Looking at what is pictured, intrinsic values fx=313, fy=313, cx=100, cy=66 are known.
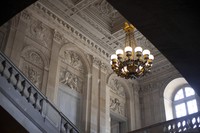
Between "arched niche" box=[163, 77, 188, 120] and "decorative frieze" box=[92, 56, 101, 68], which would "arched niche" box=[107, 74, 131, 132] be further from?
"arched niche" box=[163, 77, 188, 120]

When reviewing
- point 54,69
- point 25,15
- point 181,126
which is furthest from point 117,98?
point 25,15

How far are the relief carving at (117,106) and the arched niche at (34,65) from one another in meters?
3.68

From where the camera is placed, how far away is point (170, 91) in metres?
14.9

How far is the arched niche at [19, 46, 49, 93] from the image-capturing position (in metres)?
10.6

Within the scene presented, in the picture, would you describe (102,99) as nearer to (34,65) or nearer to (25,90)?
(34,65)

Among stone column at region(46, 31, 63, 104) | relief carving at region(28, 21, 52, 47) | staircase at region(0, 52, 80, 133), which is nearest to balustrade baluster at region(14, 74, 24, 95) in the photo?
staircase at region(0, 52, 80, 133)

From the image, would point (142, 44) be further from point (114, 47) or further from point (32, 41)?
point (32, 41)

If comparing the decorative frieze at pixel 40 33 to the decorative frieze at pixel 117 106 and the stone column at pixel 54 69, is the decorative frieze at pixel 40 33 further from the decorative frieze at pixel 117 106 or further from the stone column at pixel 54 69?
the decorative frieze at pixel 117 106

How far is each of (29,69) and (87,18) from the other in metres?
3.38

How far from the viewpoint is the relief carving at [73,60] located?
12.4m

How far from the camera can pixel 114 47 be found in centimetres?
1411

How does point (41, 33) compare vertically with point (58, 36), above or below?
below

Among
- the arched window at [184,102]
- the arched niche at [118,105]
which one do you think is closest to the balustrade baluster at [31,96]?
the arched niche at [118,105]

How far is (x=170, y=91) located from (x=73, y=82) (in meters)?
5.20
